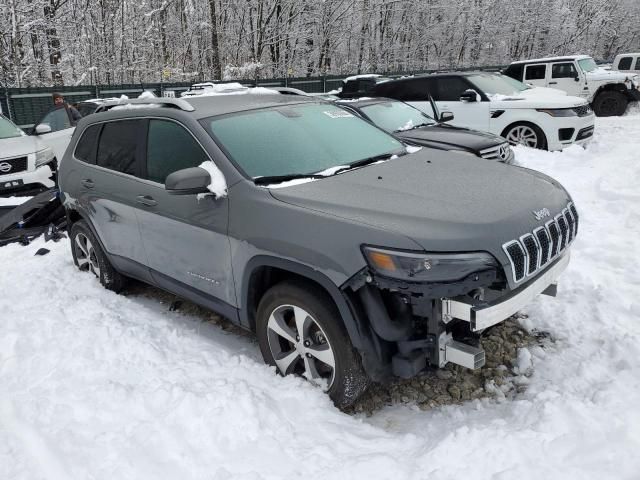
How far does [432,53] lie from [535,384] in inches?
1322

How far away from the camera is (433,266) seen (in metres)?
2.49

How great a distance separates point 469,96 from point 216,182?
7473 mm

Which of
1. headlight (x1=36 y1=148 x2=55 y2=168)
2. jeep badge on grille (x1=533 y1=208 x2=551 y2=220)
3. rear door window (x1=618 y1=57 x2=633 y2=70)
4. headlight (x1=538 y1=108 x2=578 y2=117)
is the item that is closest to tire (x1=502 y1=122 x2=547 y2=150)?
headlight (x1=538 y1=108 x2=578 y2=117)

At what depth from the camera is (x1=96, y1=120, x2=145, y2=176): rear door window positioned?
4148 millimetres

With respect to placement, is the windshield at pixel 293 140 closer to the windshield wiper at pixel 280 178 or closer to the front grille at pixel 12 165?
the windshield wiper at pixel 280 178

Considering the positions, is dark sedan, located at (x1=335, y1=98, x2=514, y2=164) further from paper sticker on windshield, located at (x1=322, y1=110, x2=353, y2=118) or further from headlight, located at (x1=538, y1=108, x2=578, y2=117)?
headlight, located at (x1=538, y1=108, x2=578, y2=117)

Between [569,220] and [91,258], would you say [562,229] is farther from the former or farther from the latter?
[91,258]

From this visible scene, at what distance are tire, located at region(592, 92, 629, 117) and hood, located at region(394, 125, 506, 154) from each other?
9587 millimetres

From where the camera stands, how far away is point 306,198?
300 centimetres

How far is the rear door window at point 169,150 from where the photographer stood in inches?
141

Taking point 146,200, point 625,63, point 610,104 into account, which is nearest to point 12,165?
point 146,200

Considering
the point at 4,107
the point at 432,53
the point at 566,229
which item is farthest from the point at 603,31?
the point at 566,229

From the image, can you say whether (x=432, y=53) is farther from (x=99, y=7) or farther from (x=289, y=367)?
(x=289, y=367)

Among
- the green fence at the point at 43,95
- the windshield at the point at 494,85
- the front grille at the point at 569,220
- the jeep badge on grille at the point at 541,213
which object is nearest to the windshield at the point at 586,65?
the windshield at the point at 494,85
